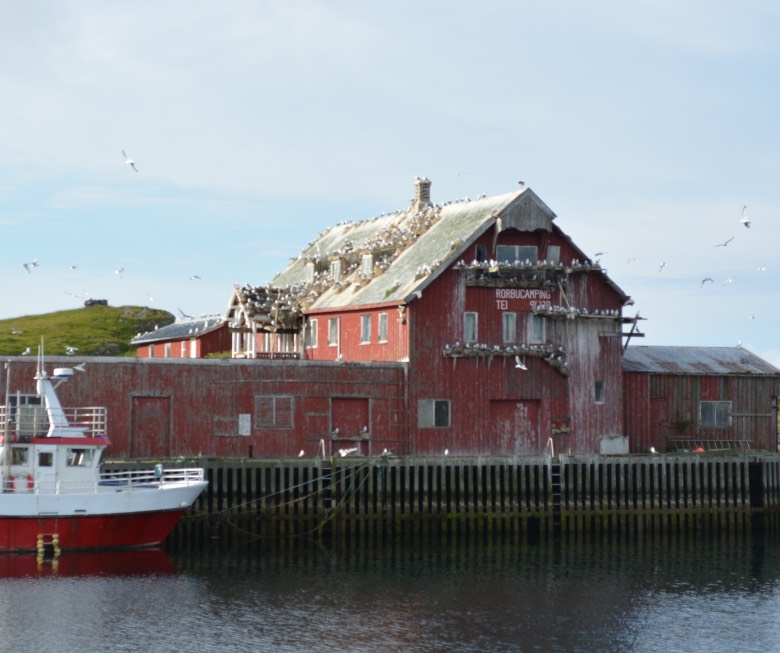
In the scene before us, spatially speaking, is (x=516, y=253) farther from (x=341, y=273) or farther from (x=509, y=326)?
(x=341, y=273)

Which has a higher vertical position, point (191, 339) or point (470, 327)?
point (191, 339)

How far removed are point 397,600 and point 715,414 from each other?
1077 inches

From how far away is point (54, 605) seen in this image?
1590 inches

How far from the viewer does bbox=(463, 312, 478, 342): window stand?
59.0 m

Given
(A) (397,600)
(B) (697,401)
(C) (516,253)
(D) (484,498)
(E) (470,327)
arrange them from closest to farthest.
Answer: (A) (397,600) → (D) (484,498) → (E) (470,327) → (C) (516,253) → (B) (697,401)

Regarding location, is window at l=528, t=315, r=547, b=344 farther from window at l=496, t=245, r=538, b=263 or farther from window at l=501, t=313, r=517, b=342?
window at l=496, t=245, r=538, b=263

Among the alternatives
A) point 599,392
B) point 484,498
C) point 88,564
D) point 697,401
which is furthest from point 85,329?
point 88,564

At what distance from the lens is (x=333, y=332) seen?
6366 cm

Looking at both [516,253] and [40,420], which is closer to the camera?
[40,420]

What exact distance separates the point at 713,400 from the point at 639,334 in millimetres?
5582

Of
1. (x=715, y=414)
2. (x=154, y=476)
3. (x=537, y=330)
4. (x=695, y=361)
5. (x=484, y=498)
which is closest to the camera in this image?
(x=154, y=476)

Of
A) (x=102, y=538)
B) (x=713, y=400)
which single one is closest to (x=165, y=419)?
(x=102, y=538)

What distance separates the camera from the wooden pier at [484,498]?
52969mm

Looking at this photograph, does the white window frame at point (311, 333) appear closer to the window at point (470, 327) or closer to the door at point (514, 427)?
the window at point (470, 327)
